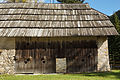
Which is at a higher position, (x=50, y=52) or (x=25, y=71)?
(x=50, y=52)

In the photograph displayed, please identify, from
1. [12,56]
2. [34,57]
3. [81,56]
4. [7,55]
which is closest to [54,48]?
[34,57]

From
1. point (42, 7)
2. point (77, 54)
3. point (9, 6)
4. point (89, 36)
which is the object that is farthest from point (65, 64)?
point (9, 6)

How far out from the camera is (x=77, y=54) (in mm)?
9320

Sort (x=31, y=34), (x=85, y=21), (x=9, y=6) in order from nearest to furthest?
(x=31, y=34), (x=85, y=21), (x=9, y=6)

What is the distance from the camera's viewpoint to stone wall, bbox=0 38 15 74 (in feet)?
29.8

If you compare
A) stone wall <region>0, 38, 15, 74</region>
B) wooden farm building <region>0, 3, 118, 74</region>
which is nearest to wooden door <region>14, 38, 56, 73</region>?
wooden farm building <region>0, 3, 118, 74</region>

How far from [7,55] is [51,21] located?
4201mm

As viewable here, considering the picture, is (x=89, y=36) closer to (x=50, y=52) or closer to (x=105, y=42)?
(x=105, y=42)

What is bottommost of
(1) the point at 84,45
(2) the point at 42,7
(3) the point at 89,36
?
(1) the point at 84,45

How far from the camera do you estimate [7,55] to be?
9141 millimetres

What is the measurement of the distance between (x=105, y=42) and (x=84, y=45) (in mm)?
1563

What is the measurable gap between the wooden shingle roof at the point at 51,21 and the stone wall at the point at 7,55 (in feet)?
2.17

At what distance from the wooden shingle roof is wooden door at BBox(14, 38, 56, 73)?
82cm

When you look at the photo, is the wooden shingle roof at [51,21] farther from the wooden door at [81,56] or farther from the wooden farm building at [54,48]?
the wooden door at [81,56]
